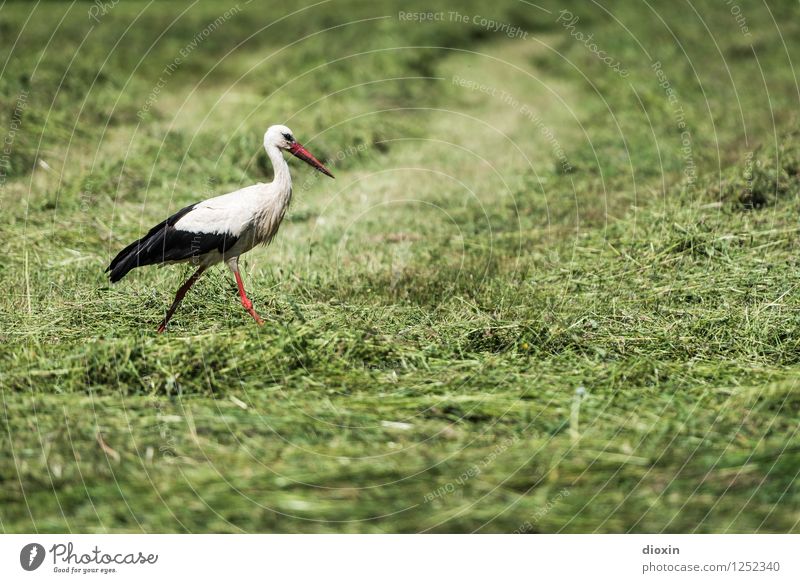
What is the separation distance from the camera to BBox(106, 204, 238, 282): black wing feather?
6.34m

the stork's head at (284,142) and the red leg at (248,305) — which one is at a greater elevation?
the stork's head at (284,142)

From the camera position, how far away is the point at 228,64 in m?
16.1

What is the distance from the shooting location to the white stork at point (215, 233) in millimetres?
6344

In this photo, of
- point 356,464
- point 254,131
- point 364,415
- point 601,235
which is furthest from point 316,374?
point 254,131

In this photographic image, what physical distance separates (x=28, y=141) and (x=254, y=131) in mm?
2693

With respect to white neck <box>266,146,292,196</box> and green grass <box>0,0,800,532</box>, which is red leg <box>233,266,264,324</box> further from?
white neck <box>266,146,292,196</box>
